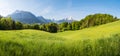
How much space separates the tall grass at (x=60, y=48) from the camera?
344 inches

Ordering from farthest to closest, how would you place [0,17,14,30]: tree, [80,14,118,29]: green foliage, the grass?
[80,14,118,29]: green foliage, [0,17,14,30]: tree, the grass

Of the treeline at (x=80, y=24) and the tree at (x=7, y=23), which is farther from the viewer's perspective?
the treeline at (x=80, y=24)

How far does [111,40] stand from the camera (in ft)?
38.3

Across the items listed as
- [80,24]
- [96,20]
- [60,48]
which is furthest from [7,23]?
[60,48]

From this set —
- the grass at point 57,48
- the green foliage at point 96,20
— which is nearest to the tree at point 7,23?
the green foliage at point 96,20

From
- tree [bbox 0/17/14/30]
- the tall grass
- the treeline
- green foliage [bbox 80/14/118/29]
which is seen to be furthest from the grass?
green foliage [bbox 80/14/118/29]

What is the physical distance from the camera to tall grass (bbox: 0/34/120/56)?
873cm

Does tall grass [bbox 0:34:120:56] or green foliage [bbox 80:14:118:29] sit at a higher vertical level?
green foliage [bbox 80:14:118:29]

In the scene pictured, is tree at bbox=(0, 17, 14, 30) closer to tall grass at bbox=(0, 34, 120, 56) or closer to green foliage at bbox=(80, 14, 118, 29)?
green foliage at bbox=(80, 14, 118, 29)

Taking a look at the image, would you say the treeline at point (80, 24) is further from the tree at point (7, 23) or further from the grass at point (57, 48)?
the grass at point (57, 48)

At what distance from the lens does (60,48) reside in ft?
31.7

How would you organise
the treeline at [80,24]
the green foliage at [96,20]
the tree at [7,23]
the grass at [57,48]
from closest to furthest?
the grass at [57,48], the tree at [7,23], the treeline at [80,24], the green foliage at [96,20]

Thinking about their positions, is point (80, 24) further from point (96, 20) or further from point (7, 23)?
point (7, 23)

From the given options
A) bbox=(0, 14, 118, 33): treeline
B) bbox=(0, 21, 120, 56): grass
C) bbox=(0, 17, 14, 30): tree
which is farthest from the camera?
bbox=(0, 14, 118, 33): treeline
